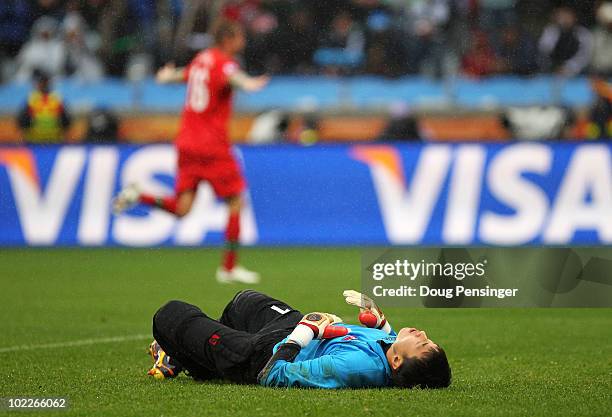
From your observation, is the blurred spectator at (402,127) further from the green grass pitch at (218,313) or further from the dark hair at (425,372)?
the dark hair at (425,372)

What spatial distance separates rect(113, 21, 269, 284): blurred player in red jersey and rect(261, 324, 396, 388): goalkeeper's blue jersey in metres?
6.76

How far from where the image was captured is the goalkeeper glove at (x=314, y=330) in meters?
6.29

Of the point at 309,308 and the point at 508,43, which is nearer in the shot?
the point at 309,308

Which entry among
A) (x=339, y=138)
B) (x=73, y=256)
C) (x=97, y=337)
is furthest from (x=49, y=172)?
(x=97, y=337)

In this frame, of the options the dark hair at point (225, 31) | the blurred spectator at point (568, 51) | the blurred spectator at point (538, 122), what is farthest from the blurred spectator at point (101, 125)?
the blurred spectator at point (568, 51)

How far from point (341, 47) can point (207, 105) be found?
8799 mm

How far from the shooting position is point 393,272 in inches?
318

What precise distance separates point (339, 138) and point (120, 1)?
16.2ft

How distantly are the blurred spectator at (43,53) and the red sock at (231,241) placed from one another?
927 cm

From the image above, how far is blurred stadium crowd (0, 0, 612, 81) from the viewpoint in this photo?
21719mm

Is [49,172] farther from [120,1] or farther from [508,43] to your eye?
[508,43]

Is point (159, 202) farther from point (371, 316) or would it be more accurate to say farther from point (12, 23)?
point (12, 23)

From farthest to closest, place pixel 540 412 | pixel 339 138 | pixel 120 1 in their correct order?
pixel 120 1 → pixel 339 138 → pixel 540 412

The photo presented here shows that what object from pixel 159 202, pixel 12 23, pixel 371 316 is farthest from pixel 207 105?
pixel 12 23
